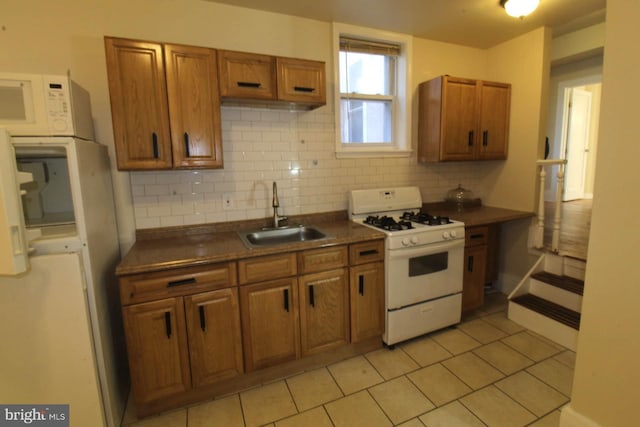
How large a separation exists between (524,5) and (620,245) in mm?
1859

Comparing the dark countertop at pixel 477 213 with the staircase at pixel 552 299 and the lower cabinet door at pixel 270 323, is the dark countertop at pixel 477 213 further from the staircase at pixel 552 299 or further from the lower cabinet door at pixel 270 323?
the lower cabinet door at pixel 270 323


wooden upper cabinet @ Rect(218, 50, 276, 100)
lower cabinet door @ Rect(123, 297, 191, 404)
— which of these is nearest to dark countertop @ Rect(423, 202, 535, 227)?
wooden upper cabinet @ Rect(218, 50, 276, 100)

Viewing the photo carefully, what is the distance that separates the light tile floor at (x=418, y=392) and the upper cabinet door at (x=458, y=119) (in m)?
1.71

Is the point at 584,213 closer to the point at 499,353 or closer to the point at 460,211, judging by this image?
the point at 460,211

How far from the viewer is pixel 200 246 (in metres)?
2.03

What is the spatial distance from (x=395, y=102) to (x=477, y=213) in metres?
1.38

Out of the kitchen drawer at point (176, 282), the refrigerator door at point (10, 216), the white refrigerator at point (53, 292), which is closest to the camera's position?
the refrigerator door at point (10, 216)

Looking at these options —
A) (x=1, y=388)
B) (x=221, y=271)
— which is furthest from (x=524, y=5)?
(x=1, y=388)

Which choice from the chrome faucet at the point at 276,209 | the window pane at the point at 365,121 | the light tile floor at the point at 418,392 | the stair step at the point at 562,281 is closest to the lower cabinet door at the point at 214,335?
the light tile floor at the point at 418,392

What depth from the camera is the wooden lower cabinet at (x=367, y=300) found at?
7.35 feet

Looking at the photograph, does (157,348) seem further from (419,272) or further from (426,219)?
(426,219)

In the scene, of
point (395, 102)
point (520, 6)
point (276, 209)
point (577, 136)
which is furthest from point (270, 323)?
point (577, 136)

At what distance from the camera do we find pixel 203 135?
204 cm

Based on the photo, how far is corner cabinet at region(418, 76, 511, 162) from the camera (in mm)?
2891
